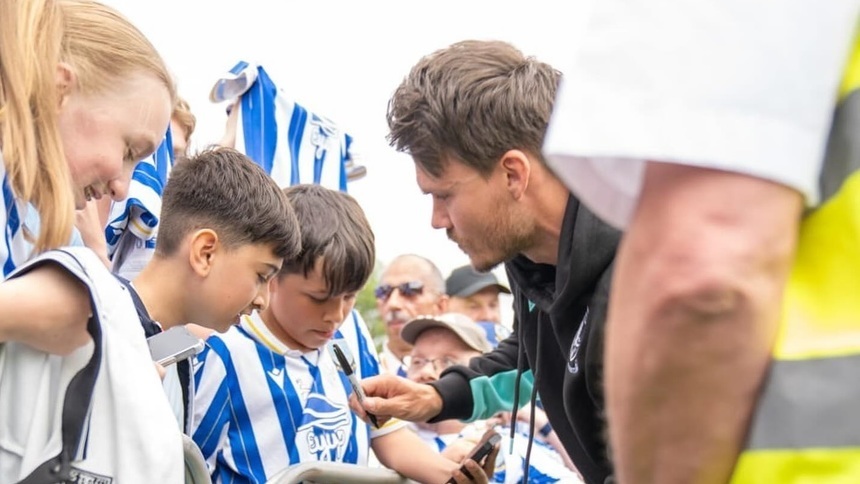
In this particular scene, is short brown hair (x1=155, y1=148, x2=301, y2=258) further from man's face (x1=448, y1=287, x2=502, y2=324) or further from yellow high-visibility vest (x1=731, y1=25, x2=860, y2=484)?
man's face (x1=448, y1=287, x2=502, y2=324)

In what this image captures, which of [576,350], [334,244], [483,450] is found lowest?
[483,450]

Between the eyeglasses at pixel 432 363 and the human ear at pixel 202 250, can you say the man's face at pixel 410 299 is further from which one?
the human ear at pixel 202 250

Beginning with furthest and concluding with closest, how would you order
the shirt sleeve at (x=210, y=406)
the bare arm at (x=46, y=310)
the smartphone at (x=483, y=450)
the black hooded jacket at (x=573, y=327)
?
1. the smartphone at (x=483, y=450)
2. the shirt sleeve at (x=210, y=406)
3. the black hooded jacket at (x=573, y=327)
4. the bare arm at (x=46, y=310)

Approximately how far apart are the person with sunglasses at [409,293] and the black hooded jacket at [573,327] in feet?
11.2

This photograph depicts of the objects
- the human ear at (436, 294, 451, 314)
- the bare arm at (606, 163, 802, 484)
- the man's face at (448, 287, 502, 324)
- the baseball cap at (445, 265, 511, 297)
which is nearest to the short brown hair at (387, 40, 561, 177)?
the bare arm at (606, 163, 802, 484)

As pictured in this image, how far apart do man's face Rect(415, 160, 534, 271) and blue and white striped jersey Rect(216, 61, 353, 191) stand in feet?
4.85

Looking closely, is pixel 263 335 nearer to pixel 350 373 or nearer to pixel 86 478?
pixel 350 373

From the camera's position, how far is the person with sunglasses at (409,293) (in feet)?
22.1

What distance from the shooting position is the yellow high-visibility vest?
89 centimetres

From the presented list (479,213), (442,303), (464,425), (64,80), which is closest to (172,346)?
(64,80)

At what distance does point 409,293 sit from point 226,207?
11.7 ft

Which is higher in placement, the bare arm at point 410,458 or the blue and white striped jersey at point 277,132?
the blue and white striped jersey at point 277,132

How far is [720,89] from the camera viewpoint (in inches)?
35.9

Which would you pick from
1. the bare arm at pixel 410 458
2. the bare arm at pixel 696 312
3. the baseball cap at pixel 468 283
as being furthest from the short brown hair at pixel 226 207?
the baseball cap at pixel 468 283
